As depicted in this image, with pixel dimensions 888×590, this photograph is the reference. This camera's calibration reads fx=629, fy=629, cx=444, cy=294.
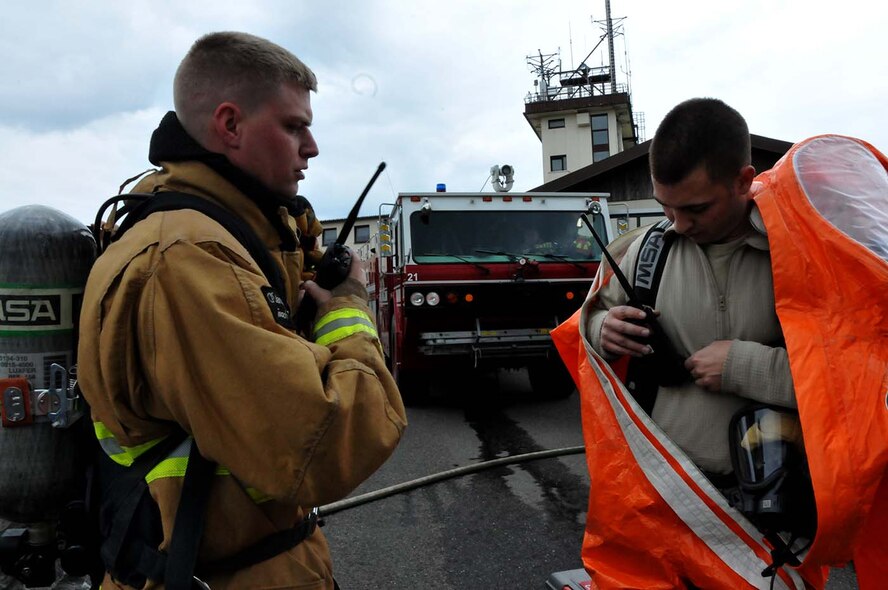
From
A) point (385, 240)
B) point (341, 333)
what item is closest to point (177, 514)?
point (341, 333)

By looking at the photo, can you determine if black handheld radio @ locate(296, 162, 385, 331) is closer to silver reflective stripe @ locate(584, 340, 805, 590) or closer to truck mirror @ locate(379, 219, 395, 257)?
silver reflective stripe @ locate(584, 340, 805, 590)

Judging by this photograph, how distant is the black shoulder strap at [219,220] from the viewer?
1.20 metres

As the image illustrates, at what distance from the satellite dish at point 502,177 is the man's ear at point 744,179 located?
6.48m

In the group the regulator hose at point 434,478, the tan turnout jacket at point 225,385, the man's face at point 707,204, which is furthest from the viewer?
the regulator hose at point 434,478

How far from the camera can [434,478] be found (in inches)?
185

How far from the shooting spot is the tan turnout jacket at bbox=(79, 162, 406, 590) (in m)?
1.03

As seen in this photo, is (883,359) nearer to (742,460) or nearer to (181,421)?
(742,460)

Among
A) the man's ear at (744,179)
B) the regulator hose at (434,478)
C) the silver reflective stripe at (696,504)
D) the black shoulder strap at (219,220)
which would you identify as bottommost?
the regulator hose at (434,478)

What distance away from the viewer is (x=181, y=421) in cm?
109

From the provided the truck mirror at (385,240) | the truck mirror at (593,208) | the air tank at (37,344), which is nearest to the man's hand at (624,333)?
the air tank at (37,344)

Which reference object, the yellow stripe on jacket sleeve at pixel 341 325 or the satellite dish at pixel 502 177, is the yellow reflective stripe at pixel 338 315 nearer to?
the yellow stripe on jacket sleeve at pixel 341 325

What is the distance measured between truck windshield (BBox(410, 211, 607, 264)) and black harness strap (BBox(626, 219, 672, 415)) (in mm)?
5168

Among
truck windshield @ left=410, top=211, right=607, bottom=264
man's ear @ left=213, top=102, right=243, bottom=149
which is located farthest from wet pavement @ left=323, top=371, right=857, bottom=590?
man's ear @ left=213, top=102, right=243, bottom=149

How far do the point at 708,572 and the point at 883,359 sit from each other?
25.7 inches
